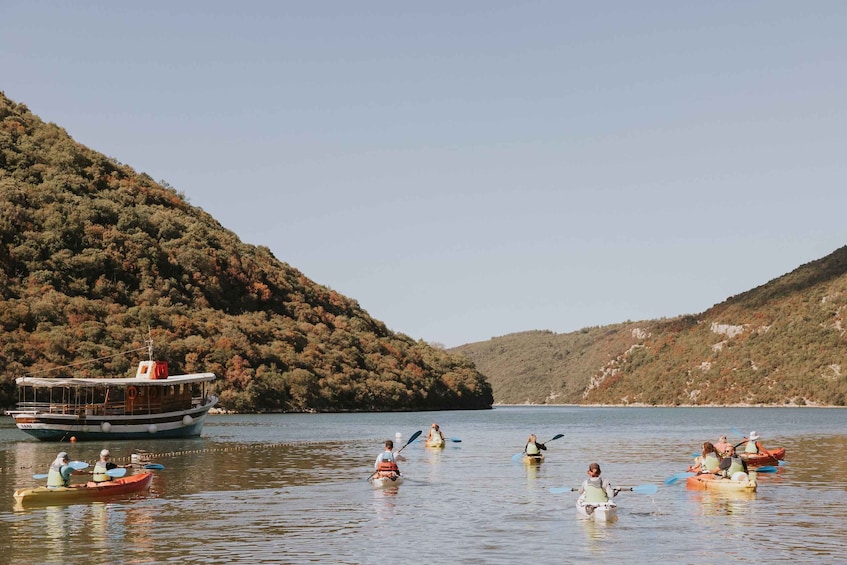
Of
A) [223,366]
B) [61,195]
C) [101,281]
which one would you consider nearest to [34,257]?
[101,281]

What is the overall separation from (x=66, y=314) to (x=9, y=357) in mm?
17976

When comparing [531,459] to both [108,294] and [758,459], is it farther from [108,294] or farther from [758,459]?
[108,294]

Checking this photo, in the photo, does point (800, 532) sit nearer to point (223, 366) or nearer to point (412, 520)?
point (412, 520)

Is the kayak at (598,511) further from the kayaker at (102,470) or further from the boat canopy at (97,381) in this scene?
the boat canopy at (97,381)

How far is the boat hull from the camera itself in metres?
85.6

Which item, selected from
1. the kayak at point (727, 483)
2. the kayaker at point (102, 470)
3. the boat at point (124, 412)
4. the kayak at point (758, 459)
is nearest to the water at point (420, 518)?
the kayak at point (727, 483)

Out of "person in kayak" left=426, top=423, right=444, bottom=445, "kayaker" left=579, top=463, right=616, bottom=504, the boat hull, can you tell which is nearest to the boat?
the boat hull

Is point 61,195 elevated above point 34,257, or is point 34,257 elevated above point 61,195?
point 61,195

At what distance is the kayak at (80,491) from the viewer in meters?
41.4

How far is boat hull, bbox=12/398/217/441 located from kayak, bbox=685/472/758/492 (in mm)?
54991

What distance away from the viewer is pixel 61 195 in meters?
179

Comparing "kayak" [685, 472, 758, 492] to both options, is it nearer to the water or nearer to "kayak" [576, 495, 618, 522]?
the water

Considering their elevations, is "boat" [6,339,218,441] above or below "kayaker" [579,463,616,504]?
above

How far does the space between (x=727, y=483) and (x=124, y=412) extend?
5868cm
